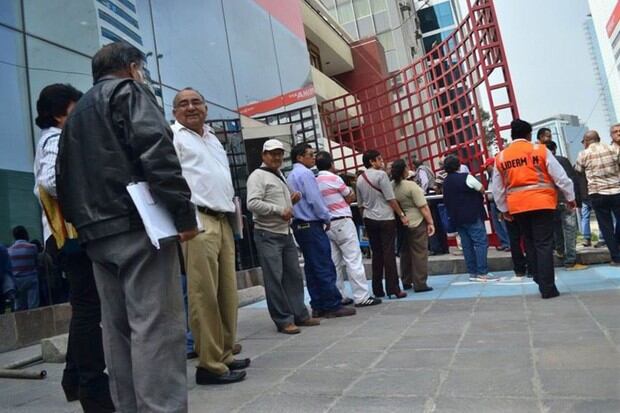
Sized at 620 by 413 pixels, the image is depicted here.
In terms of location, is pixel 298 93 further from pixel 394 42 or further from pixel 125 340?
pixel 394 42

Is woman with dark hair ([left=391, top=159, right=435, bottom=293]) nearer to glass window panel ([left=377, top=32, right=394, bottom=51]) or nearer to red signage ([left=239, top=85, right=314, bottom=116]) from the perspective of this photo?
red signage ([left=239, top=85, right=314, bottom=116])

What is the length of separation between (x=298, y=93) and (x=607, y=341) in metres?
9.12

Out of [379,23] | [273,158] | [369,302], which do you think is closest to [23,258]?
[273,158]

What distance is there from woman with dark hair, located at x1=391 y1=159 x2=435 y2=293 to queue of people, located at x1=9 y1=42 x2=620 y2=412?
0.7 inches

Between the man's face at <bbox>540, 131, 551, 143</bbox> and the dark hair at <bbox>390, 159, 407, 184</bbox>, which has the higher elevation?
the man's face at <bbox>540, 131, 551, 143</bbox>

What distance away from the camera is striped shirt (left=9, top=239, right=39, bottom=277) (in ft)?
17.3

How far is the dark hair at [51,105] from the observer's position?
3.07 m

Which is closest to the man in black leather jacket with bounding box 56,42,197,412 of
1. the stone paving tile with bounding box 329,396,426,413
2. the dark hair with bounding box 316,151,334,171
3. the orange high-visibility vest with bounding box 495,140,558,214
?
the stone paving tile with bounding box 329,396,426,413

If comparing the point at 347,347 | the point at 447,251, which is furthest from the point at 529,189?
the point at 447,251

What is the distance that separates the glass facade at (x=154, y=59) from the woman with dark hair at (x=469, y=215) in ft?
11.2

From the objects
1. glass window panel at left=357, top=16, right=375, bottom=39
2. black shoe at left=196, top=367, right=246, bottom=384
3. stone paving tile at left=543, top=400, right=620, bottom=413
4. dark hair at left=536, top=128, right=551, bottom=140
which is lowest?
stone paving tile at left=543, top=400, right=620, bottom=413

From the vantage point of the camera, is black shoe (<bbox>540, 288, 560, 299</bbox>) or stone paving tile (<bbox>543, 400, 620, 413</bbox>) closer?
stone paving tile (<bbox>543, 400, 620, 413</bbox>)

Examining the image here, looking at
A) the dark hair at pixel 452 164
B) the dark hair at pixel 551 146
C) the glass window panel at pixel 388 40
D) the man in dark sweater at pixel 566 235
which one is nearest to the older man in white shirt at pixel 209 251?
the dark hair at pixel 452 164

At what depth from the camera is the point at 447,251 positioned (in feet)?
27.9
